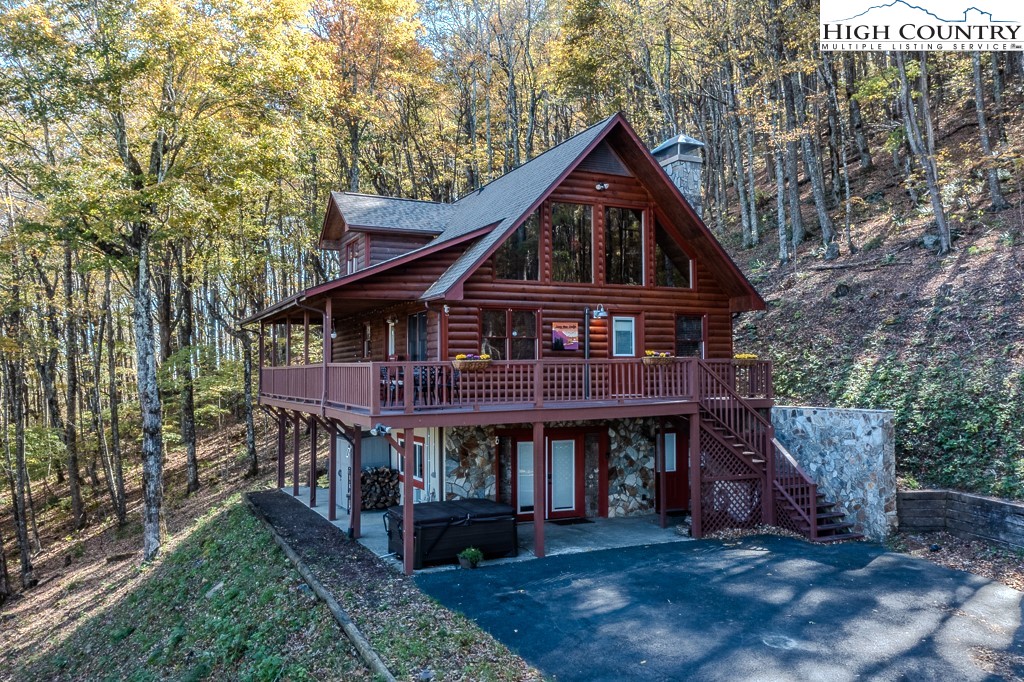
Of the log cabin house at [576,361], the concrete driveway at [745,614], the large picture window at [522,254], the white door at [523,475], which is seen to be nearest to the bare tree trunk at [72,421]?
the log cabin house at [576,361]

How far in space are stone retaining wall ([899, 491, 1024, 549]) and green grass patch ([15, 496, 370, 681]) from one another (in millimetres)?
10584

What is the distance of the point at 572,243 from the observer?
15258 millimetres

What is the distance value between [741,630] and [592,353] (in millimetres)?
7554

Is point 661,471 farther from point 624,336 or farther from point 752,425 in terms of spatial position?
point 624,336

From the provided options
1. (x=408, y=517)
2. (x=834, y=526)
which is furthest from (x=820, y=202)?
(x=408, y=517)

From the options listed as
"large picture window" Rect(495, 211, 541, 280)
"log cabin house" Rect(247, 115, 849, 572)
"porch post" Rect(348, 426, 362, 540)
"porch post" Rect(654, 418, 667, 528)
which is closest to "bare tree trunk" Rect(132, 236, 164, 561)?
"log cabin house" Rect(247, 115, 849, 572)

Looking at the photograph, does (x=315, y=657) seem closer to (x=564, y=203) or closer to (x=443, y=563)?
(x=443, y=563)

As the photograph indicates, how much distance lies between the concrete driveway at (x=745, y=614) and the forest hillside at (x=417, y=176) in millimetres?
3444

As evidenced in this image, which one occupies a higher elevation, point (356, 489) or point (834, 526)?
point (356, 489)

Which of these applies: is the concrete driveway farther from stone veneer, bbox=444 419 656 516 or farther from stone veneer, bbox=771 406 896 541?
stone veneer, bbox=444 419 656 516

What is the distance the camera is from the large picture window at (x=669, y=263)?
16109 millimetres

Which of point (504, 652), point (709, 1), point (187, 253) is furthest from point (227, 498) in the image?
point (709, 1)

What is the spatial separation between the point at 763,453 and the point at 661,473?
91.6 inches

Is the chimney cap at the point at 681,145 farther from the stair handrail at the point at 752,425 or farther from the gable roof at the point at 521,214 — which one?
the stair handrail at the point at 752,425
